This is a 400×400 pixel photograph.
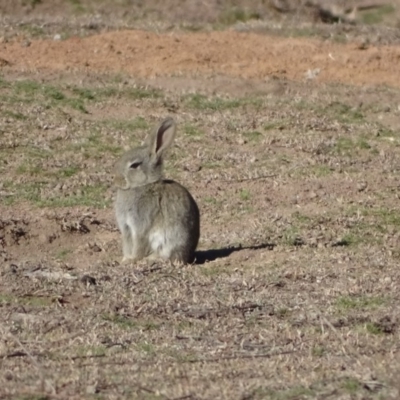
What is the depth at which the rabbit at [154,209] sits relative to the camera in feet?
29.2

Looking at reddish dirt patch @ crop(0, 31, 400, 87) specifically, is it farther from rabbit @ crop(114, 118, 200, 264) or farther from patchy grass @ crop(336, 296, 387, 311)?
patchy grass @ crop(336, 296, 387, 311)

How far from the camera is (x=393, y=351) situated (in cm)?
614

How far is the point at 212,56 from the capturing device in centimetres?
1683

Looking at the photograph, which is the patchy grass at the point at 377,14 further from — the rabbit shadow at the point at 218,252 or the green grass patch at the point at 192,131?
the rabbit shadow at the point at 218,252

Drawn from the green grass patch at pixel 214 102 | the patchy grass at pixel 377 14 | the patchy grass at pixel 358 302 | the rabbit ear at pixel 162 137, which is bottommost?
the patchy grass at pixel 377 14

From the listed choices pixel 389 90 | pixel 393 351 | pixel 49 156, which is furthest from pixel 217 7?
pixel 393 351

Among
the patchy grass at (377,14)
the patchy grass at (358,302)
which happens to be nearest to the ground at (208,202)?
the patchy grass at (358,302)

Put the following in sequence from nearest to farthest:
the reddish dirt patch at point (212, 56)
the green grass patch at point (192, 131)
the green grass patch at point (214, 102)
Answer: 1. the green grass patch at point (192, 131)
2. the green grass patch at point (214, 102)
3. the reddish dirt patch at point (212, 56)

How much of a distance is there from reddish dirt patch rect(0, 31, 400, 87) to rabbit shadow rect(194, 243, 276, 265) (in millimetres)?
6744

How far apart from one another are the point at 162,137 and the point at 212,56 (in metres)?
7.79

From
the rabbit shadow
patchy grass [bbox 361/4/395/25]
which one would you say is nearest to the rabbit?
the rabbit shadow

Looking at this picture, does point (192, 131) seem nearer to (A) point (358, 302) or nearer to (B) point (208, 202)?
(B) point (208, 202)

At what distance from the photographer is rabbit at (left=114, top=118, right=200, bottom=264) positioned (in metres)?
8.90

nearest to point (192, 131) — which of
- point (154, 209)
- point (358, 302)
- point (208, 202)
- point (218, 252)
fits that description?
point (208, 202)
